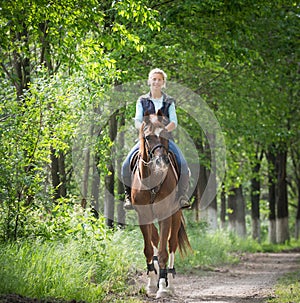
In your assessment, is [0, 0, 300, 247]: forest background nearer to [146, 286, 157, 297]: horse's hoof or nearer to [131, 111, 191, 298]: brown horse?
[131, 111, 191, 298]: brown horse

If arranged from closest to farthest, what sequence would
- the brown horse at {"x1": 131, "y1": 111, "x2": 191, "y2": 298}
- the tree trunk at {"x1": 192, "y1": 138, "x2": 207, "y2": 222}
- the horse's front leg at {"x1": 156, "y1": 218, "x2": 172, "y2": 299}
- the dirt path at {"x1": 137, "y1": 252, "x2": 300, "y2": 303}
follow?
1. the brown horse at {"x1": 131, "y1": 111, "x2": 191, "y2": 298}
2. the dirt path at {"x1": 137, "y1": 252, "x2": 300, "y2": 303}
3. the horse's front leg at {"x1": 156, "y1": 218, "x2": 172, "y2": 299}
4. the tree trunk at {"x1": 192, "y1": 138, "x2": 207, "y2": 222}

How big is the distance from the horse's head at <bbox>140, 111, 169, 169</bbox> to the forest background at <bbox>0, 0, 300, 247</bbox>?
1.62 meters

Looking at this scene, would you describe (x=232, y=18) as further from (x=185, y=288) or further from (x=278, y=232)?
(x=278, y=232)

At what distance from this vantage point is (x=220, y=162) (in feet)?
79.2

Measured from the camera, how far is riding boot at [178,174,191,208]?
9.95 meters

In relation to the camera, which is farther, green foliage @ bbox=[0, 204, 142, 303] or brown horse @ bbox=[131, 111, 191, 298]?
brown horse @ bbox=[131, 111, 191, 298]

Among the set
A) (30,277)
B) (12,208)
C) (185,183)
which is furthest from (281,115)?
(30,277)

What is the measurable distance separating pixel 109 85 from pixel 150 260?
3624 millimetres

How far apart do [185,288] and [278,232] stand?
20.7 metres

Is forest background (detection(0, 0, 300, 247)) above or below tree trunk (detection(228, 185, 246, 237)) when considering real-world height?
above

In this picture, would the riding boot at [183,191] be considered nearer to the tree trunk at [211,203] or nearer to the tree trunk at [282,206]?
the tree trunk at [211,203]

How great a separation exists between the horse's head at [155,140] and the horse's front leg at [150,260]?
128 centimetres

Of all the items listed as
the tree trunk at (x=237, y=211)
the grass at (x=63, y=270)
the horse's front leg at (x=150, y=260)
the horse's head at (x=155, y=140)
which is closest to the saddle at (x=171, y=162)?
the horse's head at (x=155, y=140)

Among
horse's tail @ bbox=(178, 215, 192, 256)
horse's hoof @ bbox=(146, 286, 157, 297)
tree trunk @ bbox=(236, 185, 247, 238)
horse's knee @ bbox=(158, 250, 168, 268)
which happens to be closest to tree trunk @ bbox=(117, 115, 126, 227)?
horse's tail @ bbox=(178, 215, 192, 256)
